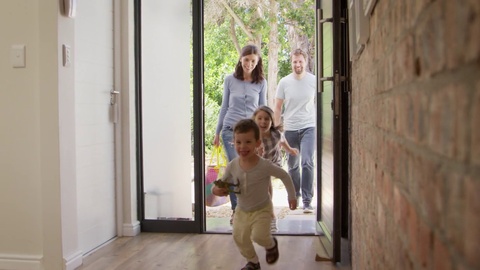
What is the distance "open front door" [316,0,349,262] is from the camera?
122 inches

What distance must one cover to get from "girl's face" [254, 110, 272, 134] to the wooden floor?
0.83m

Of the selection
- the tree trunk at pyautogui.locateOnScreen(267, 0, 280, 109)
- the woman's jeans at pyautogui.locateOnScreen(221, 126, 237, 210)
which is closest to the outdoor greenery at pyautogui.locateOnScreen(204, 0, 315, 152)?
the tree trunk at pyautogui.locateOnScreen(267, 0, 280, 109)

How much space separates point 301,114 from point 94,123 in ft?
6.50

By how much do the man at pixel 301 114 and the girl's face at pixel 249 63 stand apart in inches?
19.2

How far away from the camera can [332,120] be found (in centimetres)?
317

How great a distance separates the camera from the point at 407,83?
74 cm

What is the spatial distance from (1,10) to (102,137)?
1086 millimetres

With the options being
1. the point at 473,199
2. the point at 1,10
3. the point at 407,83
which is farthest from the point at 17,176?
the point at 473,199

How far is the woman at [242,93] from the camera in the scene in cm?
452

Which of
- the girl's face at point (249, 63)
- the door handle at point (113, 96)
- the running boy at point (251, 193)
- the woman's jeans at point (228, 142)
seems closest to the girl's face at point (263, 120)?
the woman's jeans at point (228, 142)

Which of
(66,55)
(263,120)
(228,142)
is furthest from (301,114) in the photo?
(66,55)

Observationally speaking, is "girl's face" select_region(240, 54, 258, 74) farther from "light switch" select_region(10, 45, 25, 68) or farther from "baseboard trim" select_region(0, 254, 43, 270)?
"baseboard trim" select_region(0, 254, 43, 270)

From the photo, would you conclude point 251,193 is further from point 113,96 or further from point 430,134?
point 430,134

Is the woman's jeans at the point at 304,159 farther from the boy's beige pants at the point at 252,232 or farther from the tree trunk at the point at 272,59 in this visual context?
the boy's beige pants at the point at 252,232
